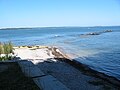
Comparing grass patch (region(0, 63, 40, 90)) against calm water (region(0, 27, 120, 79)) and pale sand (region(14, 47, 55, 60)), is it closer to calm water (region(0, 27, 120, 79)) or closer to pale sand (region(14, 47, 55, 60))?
calm water (region(0, 27, 120, 79))

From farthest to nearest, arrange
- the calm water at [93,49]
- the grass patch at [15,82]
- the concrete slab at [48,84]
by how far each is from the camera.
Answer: the calm water at [93,49] < the concrete slab at [48,84] < the grass patch at [15,82]

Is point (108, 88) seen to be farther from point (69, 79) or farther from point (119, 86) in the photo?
point (69, 79)

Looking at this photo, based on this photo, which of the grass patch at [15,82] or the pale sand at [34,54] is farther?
the pale sand at [34,54]

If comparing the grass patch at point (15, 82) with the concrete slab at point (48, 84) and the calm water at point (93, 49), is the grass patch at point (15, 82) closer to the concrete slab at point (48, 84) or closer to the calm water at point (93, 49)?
the concrete slab at point (48, 84)

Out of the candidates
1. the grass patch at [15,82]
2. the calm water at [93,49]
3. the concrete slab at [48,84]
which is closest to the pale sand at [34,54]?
the calm water at [93,49]

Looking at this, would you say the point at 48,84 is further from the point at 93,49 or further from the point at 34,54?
the point at 93,49

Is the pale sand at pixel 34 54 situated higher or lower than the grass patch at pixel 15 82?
lower

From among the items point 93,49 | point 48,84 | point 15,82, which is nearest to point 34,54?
point 93,49

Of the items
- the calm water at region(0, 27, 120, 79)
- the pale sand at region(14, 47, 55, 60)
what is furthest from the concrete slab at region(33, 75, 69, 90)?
the pale sand at region(14, 47, 55, 60)

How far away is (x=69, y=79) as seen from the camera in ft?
38.0

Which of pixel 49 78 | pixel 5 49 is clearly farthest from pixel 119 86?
pixel 5 49

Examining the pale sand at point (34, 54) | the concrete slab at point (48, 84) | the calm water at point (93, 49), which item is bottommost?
the calm water at point (93, 49)

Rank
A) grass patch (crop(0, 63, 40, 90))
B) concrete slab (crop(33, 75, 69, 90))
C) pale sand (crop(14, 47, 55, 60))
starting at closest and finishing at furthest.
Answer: grass patch (crop(0, 63, 40, 90)) → concrete slab (crop(33, 75, 69, 90)) → pale sand (crop(14, 47, 55, 60))

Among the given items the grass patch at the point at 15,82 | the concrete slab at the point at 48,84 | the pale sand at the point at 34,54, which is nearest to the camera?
the grass patch at the point at 15,82
